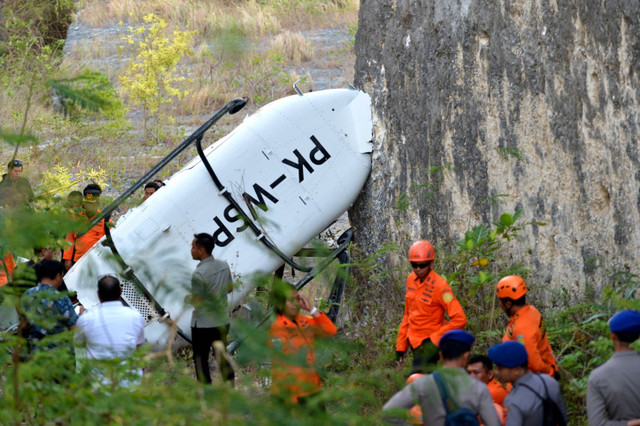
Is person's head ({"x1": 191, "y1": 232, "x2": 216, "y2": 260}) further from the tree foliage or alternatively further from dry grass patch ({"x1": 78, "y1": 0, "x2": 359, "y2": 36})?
dry grass patch ({"x1": 78, "y1": 0, "x2": 359, "y2": 36})

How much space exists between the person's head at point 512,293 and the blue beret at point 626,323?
103 centimetres

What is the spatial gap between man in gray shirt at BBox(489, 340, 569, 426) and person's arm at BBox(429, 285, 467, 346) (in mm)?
1426

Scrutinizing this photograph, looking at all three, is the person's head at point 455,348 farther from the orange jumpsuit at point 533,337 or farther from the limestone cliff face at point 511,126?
the limestone cliff face at point 511,126

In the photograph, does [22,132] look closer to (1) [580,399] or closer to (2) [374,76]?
(1) [580,399]

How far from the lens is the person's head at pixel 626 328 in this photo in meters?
4.39

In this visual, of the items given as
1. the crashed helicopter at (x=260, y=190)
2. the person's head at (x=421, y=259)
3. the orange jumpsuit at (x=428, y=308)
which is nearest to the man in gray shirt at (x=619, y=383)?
the orange jumpsuit at (x=428, y=308)

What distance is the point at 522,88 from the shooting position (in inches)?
288

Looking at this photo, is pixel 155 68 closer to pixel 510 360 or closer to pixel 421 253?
pixel 421 253

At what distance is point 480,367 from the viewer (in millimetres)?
5211

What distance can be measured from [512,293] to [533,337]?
0.31m

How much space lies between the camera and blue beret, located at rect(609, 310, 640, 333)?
14.4 feet

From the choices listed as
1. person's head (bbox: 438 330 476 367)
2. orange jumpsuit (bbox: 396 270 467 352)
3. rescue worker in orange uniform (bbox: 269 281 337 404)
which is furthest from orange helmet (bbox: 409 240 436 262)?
rescue worker in orange uniform (bbox: 269 281 337 404)

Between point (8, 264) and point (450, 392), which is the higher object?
point (450, 392)

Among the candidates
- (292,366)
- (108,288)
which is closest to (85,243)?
(108,288)
